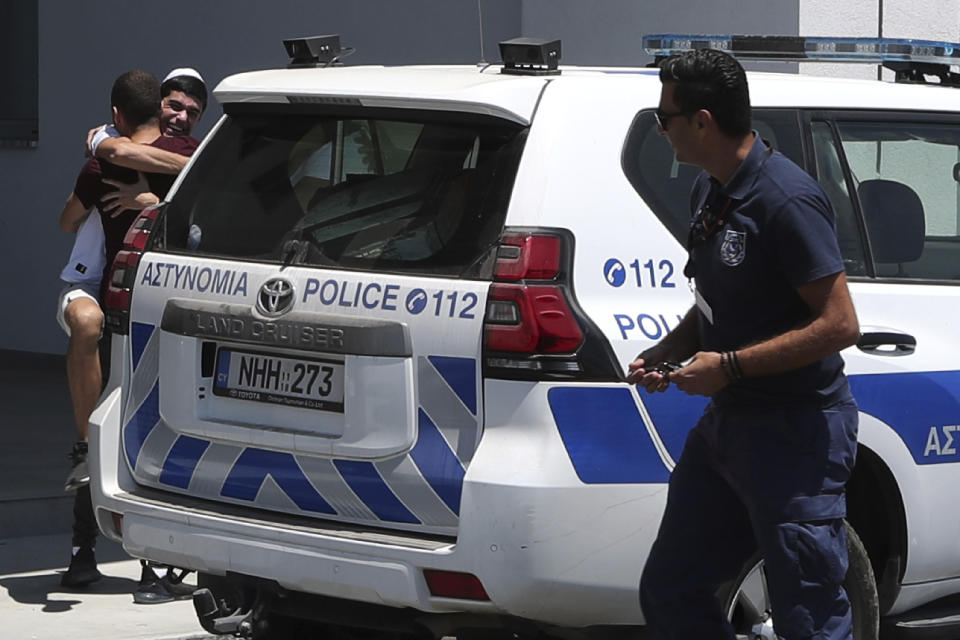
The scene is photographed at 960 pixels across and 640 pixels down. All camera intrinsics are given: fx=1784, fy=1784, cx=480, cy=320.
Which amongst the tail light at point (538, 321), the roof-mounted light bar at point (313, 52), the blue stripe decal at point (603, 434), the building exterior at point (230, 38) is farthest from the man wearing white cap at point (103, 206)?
the building exterior at point (230, 38)

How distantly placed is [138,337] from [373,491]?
890 millimetres

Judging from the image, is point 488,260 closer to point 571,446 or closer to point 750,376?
point 571,446

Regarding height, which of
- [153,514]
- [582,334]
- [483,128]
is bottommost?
[153,514]

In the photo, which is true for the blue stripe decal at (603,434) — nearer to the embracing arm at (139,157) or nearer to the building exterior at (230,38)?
the embracing arm at (139,157)

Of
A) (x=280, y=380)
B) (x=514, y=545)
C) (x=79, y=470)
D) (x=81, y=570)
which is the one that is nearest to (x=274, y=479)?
(x=280, y=380)

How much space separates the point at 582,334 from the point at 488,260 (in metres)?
0.29

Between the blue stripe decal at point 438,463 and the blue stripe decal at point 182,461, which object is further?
the blue stripe decal at point 182,461

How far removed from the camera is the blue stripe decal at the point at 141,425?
4.71 m

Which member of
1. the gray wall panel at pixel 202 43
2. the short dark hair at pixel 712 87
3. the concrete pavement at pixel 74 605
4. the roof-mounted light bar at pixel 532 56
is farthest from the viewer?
the gray wall panel at pixel 202 43

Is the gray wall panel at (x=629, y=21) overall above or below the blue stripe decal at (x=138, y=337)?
above

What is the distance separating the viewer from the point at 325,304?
4.35 m

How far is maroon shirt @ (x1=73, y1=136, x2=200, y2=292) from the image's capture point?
6.35 m

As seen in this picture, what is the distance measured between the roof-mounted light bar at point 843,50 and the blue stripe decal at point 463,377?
59.8 inches

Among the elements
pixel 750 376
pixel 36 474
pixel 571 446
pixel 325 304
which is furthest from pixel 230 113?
pixel 36 474
